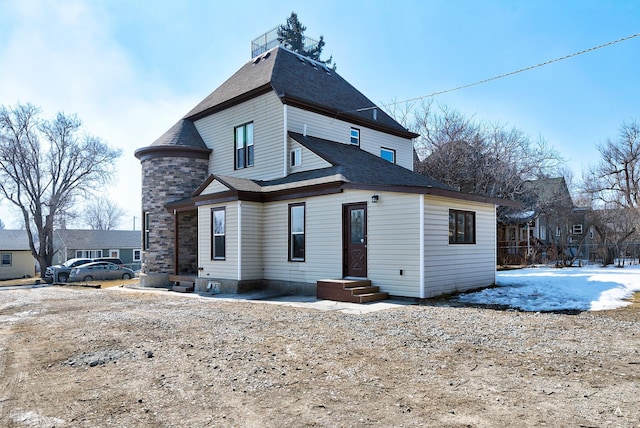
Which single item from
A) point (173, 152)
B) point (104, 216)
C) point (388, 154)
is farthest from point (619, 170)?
point (104, 216)

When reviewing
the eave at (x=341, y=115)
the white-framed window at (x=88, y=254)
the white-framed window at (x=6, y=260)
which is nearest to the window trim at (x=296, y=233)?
the eave at (x=341, y=115)

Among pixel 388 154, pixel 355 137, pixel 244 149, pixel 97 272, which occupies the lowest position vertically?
pixel 97 272

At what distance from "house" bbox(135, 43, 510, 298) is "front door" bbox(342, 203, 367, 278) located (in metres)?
0.03

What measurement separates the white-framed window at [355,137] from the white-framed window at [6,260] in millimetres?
41536

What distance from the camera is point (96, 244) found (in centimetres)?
4516

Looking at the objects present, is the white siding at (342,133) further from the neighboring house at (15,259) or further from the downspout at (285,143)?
the neighboring house at (15,259)

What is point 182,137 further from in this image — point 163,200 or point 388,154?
point 388,154

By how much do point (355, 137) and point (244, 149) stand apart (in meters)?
4.55

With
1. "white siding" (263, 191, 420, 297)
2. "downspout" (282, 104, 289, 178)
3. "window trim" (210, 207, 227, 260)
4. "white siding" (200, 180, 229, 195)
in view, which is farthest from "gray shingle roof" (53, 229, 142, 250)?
"white siding" (263, 191, 420, 297)

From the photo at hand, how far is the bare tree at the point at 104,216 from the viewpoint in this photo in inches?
2771

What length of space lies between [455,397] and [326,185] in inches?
333

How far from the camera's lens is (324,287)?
11.1 meters

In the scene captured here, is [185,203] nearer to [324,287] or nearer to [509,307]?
[324,287]

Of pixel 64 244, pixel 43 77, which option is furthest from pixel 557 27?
pixel 64 244
